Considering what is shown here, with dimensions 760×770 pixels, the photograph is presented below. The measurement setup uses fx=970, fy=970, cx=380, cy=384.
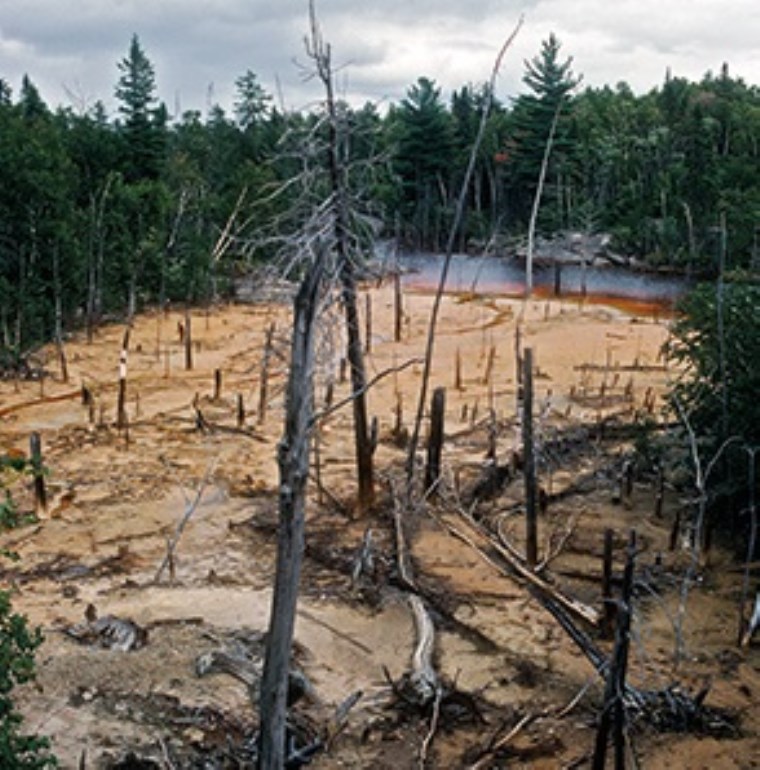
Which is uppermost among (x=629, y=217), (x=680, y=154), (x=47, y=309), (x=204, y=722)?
(x=680, y=154)

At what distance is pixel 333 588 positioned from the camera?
39.8 ft

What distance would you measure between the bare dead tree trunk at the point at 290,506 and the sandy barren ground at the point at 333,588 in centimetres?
72

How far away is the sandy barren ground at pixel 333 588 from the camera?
8.83 metres

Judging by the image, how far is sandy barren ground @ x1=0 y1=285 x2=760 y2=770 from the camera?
29.0ft

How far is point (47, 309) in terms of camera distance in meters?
28.0

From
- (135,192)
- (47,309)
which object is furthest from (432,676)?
(135,192)

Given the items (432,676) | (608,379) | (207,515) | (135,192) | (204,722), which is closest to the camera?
(204,722)

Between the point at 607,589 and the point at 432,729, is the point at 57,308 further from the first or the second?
the point at 432,729

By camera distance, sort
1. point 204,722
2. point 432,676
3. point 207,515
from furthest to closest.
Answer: point 207,515
point 432,676
point 204,722

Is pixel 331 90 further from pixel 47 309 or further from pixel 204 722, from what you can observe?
pixel 47 309

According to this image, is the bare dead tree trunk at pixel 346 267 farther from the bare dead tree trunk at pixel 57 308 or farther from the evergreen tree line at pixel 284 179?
the bare dead tree trunk at pixel 57 308

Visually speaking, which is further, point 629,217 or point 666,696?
point 629,217

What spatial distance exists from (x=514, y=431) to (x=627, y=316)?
20.3m

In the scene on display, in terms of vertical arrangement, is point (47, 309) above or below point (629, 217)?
below
